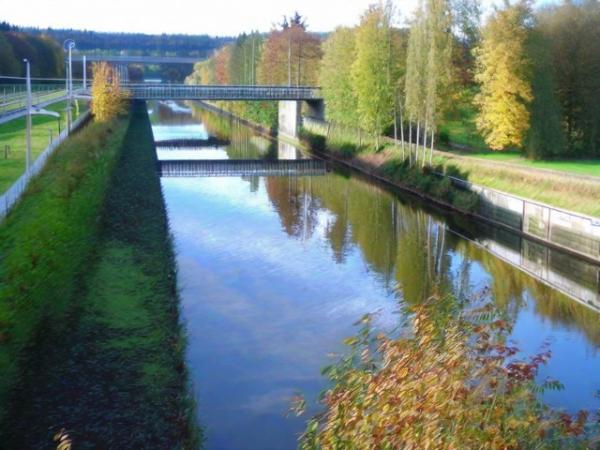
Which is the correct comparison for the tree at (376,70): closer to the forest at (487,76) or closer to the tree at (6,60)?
the forest at (487,76)

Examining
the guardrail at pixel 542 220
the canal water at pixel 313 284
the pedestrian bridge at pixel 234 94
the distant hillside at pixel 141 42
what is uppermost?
the distant hillside at pixel 141 42

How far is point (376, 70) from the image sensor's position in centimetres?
3850

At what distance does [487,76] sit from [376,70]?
8957mm

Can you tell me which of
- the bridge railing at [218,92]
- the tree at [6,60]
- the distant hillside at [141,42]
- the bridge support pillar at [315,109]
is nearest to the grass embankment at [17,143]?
the bridge railing at [218,92]

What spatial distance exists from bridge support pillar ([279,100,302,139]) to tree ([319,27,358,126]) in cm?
830

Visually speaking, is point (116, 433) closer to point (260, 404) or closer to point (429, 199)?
point (260, 404)

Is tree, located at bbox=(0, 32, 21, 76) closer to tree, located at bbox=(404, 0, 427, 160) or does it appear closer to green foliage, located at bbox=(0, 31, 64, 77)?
green foliage, located at bbox=(0, 31, 64, 77)

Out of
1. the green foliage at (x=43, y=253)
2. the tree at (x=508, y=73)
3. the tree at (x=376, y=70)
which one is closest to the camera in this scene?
the green foliage at (x=43, y=253)

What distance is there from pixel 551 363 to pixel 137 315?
769cm

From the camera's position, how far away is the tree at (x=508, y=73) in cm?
2995

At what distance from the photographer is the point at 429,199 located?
102 ft

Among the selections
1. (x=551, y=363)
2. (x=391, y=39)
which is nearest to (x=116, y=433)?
(x=551, y=363)

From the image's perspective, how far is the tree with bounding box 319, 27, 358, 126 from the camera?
42.8 metres

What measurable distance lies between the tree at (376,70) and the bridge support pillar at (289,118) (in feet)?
52.7
